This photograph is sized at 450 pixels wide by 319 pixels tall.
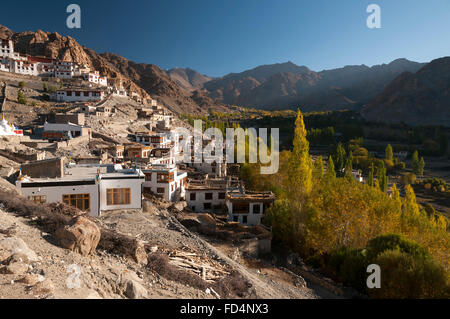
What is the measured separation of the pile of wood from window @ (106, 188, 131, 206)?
4.91m

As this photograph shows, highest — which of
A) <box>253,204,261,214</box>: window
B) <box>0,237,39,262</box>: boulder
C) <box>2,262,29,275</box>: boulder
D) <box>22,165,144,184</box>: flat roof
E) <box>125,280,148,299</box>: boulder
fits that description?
<box>22,165,144,184</box>: flat roof

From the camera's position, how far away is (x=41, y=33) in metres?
83.8

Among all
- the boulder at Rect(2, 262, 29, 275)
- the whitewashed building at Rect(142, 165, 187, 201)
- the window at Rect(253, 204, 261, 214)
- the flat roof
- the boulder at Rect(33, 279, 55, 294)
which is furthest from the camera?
the whitewashed building at Rect(142, 165, 187, 201)

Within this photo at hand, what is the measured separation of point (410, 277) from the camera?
10188 mm

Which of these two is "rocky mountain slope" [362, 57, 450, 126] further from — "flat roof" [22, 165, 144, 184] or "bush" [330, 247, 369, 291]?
"flat roof" [22, 165, 144, 184]

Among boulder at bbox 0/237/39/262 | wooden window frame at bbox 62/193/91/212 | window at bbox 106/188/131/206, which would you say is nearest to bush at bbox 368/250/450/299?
window at bbox 106/188/131/206

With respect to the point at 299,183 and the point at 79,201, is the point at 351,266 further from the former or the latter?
the point at 79,201

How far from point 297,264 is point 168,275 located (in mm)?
9352

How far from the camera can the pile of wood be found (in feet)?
29.4

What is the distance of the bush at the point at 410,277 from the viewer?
9.88 meters

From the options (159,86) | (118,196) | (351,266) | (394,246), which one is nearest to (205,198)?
(118,196)

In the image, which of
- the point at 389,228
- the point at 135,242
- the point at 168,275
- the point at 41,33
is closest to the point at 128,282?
the point at 168,275

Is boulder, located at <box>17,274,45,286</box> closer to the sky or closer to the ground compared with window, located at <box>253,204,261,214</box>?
closer to the sky

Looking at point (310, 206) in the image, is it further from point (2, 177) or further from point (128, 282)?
point (2, 177)
